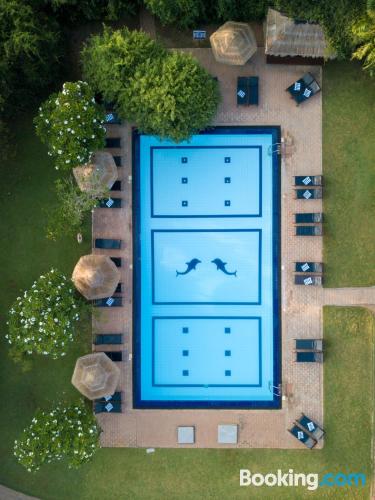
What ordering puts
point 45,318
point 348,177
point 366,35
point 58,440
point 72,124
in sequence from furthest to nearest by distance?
point 348,177, point 58,440, point 45,318, point 72,124, point 366,35

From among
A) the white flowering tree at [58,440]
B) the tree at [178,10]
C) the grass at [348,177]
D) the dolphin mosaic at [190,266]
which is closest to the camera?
the white flowering tree at [58,440]

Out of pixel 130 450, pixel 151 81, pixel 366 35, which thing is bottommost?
pixel 130 450

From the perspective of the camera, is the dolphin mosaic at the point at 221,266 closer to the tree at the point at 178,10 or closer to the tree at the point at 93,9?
the tree at the point at 178,10

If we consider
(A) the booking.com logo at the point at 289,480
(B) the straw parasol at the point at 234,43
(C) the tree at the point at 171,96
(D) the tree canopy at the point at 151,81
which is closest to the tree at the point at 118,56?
(D) the tree canopy at the point at 151,81

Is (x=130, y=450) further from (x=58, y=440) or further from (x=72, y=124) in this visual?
(x=72, y=124)

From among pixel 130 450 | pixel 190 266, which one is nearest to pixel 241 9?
pixel 190 266

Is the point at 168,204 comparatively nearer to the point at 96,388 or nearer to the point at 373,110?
the point at 96,388

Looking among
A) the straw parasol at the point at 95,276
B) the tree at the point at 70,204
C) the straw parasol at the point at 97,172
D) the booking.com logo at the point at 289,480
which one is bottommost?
the booking.com logo at the point at 289,480
